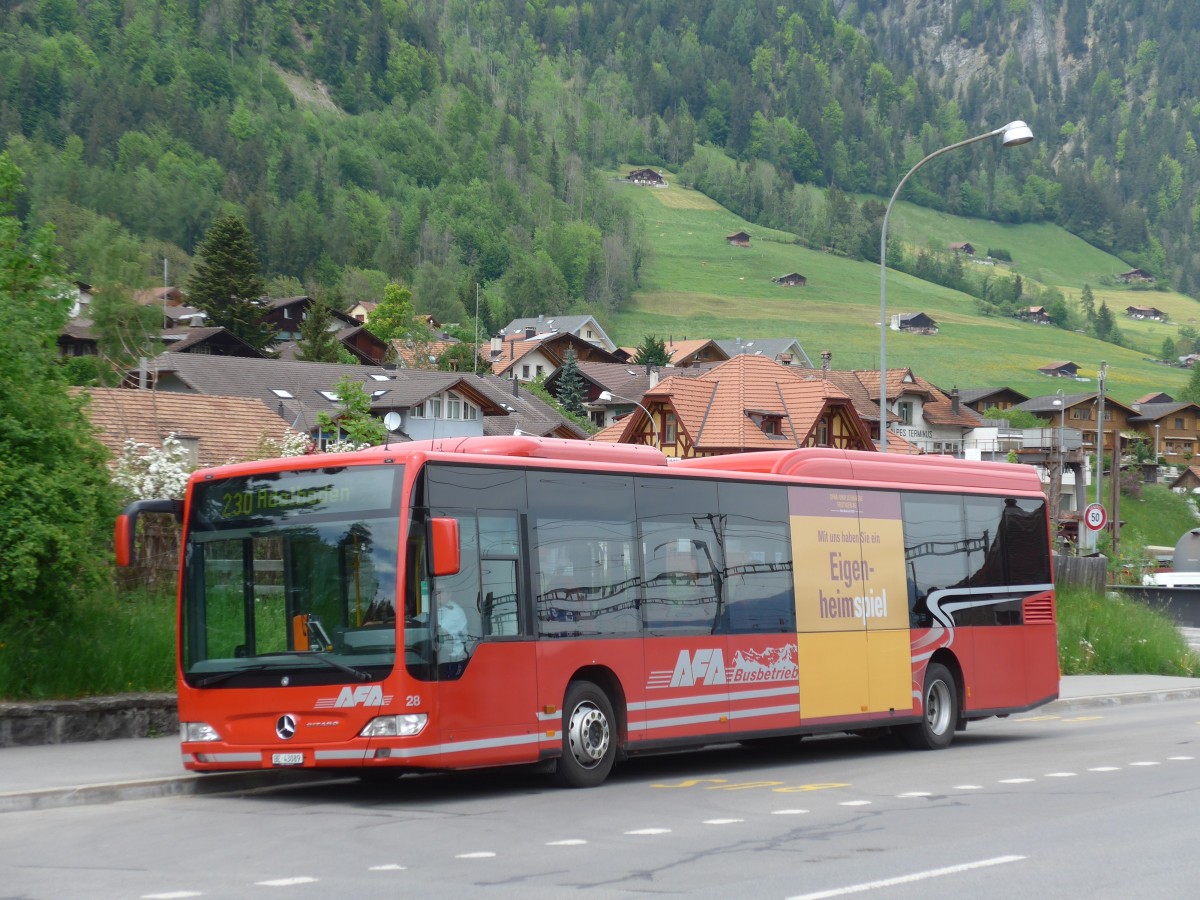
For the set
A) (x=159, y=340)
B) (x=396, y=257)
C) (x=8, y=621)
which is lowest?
(x=8, y=621)

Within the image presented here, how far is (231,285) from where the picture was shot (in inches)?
4756

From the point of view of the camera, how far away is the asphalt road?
8.91 m

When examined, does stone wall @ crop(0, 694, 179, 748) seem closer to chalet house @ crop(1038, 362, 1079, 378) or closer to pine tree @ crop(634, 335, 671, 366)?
pine tree @ crop(634, 335, 671, 366)

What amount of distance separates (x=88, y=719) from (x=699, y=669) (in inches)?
237

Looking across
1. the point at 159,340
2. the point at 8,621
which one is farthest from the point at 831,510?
the point at 159,340

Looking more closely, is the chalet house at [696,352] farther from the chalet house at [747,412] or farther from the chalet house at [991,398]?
the chalet house at [747,412]

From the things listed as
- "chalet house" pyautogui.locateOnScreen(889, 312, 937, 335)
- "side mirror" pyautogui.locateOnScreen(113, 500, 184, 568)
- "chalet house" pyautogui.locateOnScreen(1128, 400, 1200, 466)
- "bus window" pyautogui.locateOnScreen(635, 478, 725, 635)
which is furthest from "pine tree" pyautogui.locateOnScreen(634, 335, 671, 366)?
"side mirror" pyautogui.locateOnScreen(113, 500, 184, 568)

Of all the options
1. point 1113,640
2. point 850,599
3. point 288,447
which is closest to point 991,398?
point 1113,640

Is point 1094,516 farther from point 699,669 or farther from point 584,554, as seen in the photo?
point 584,554

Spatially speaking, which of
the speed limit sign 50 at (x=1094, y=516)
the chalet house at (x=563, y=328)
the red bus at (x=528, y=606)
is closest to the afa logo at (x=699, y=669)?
the red bus at (x=528, y=606)

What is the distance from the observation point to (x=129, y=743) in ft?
52.2

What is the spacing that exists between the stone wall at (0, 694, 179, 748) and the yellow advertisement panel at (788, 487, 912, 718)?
6575 mm

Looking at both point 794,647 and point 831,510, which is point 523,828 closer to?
point 794,647

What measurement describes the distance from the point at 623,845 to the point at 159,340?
304 ft
